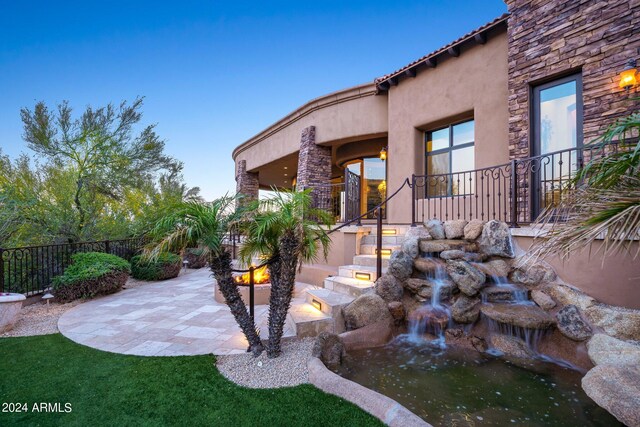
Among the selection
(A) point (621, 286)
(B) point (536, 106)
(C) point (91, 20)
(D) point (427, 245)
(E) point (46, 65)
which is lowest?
(A) point (621, 286)

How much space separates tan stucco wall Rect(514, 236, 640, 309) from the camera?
154 inches

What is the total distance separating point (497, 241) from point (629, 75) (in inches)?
132

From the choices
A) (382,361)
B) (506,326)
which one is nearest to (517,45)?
(506,326)

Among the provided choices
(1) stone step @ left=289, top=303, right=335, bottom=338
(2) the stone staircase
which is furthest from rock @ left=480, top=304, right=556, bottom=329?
(1) stone step @ left=289, top=303, right=335, bottom=338

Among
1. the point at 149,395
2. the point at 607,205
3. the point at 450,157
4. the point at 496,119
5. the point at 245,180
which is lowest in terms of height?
the point at 149,395

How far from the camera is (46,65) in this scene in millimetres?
10844

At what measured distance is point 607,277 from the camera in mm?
4070

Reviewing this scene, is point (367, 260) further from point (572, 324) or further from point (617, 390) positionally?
point (617, 390)

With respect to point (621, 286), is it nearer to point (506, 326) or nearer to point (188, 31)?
point (506, 326)

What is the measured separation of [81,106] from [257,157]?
642 cm

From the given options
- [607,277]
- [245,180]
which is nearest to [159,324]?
[607,277]

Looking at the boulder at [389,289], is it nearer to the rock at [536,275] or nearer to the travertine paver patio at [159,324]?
the travertine paver patio at [159,324]

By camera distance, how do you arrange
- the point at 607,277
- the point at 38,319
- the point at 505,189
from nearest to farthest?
1. the point at 607,277
2. the point at 38,319
3. the point at 505,189

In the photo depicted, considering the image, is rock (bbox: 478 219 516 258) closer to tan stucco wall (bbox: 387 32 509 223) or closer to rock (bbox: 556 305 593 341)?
rock (bbox: 556 305 593 341)
